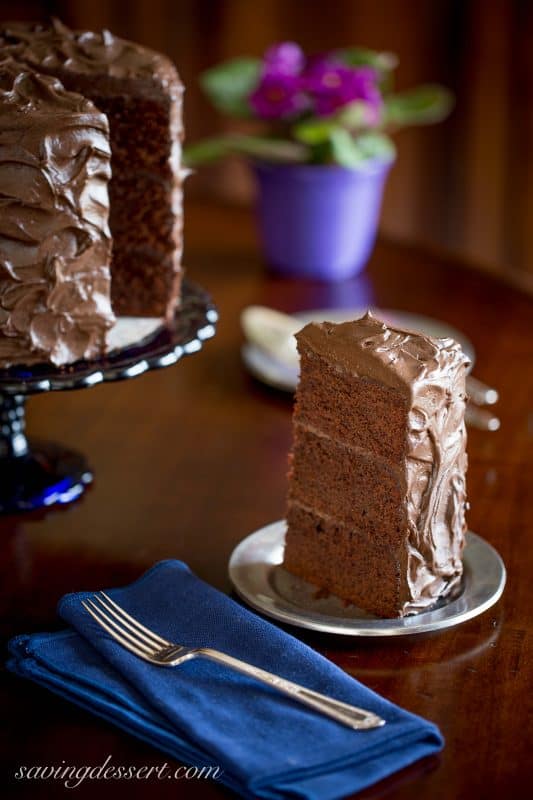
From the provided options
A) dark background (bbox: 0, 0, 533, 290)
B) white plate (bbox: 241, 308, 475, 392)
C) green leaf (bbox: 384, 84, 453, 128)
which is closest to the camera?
white plate (bbox: 241, 308, 475, 392)

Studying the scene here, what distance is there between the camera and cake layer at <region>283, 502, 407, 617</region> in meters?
1.20

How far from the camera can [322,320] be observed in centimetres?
203

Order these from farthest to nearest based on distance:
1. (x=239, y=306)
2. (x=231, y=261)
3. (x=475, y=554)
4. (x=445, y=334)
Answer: (x=231, y=261) → (x=239, y=306) → (x=445, y=334) → (x=475, y=554)

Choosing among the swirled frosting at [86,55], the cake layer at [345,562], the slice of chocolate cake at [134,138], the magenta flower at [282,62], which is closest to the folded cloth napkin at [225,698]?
the cake layer at [345,562]

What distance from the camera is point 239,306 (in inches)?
86.9

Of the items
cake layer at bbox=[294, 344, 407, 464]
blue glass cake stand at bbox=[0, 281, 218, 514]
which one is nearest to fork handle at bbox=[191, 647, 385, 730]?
cake layer at bbox=[294, 344, 407, 464]

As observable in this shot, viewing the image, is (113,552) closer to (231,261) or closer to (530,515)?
(530,515)

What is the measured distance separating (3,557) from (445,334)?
0.93 meters

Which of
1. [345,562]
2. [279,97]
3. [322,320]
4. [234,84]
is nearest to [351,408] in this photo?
[345,562]

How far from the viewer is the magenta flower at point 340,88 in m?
2.18

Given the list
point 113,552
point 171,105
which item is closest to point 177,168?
point 171,105

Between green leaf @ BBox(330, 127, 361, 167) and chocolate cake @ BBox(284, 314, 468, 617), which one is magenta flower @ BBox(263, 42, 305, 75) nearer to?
green leaf @ BBox(330, 127, 361, 167)

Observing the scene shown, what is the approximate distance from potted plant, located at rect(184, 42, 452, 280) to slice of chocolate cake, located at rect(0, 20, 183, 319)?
2.28 feet

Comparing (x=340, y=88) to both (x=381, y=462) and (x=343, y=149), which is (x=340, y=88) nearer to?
(x=343, y=149)
